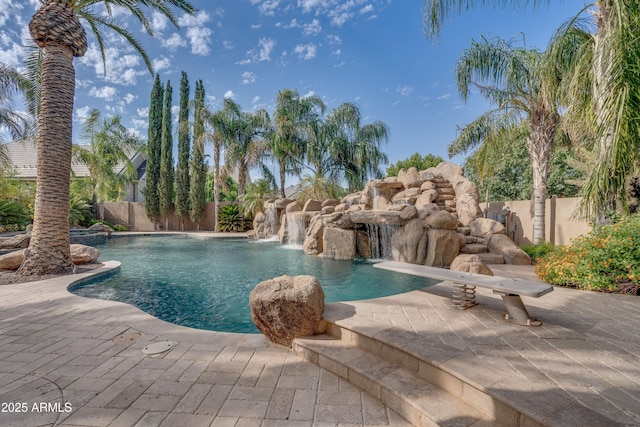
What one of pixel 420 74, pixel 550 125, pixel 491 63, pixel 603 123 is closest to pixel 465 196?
pixel 550 125

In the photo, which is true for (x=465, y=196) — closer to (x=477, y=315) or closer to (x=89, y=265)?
(x=477, y=315)

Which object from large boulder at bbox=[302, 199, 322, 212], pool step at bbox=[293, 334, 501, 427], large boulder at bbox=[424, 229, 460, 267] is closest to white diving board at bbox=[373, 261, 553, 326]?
pool step at bbox=[293, 334, 501, 427]

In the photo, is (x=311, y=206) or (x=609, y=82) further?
(x=311, y=206)

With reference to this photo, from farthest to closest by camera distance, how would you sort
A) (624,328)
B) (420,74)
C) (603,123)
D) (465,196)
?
(420,74) → (465,196) → (603,123) → (624,328)

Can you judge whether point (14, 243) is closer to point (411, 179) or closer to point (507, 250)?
point (411, 179)

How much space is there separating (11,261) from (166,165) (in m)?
17.2

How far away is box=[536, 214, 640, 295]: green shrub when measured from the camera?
14.7ft

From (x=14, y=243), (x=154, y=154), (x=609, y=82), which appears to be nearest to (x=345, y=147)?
(x=154, y=154)

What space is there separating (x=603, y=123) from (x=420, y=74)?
9.36 m

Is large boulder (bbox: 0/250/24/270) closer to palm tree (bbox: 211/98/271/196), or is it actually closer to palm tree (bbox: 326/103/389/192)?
palm tree (bbox: 211/98/271/196)

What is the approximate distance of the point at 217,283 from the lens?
652 centimetres

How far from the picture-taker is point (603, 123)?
15.6 feet

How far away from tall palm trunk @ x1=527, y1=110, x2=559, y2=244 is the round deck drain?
10446mm

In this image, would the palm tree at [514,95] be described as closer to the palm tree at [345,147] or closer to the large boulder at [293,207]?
the large boulder at [293,207]
